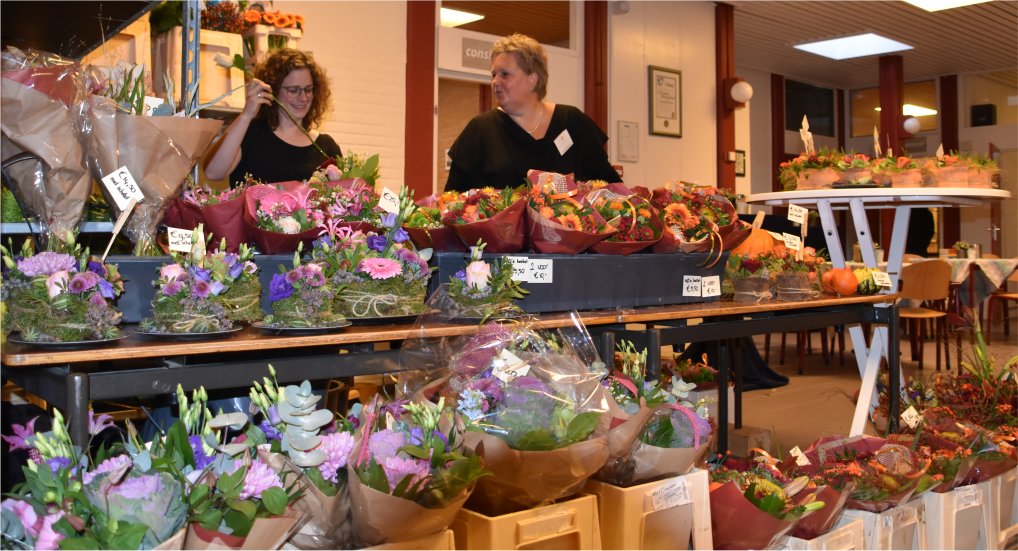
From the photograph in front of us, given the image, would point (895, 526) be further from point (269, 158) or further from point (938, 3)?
point (938, 3)

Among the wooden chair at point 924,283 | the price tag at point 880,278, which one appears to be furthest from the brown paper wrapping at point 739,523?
the wooden chair at point 924,283

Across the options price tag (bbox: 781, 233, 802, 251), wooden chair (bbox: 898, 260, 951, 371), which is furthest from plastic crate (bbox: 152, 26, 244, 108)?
wooden chair (bbox: 898, 260, 951, 371)

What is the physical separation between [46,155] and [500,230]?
1005 millimetres

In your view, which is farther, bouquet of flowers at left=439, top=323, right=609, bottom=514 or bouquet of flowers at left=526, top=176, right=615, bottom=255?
bouquet of flowers at left=526, top=176, right=615, bottom=255

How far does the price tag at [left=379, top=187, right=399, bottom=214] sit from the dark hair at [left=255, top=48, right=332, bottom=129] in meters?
1.27

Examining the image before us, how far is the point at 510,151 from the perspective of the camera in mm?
3475

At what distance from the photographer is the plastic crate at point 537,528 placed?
1542 mm

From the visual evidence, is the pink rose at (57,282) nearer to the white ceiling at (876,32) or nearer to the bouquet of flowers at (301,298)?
the bouquet of flowers at (301,298)

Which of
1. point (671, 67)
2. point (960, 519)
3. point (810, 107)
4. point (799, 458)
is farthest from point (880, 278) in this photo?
point (810, 107)

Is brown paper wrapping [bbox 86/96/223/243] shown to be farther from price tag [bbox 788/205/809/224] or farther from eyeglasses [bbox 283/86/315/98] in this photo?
price tag [bbox 788/205/809/224]

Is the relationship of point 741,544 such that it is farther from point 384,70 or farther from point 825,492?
point 384,70

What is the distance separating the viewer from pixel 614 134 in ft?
26.1

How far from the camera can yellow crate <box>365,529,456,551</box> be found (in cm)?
139

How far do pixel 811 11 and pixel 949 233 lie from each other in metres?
5.44
